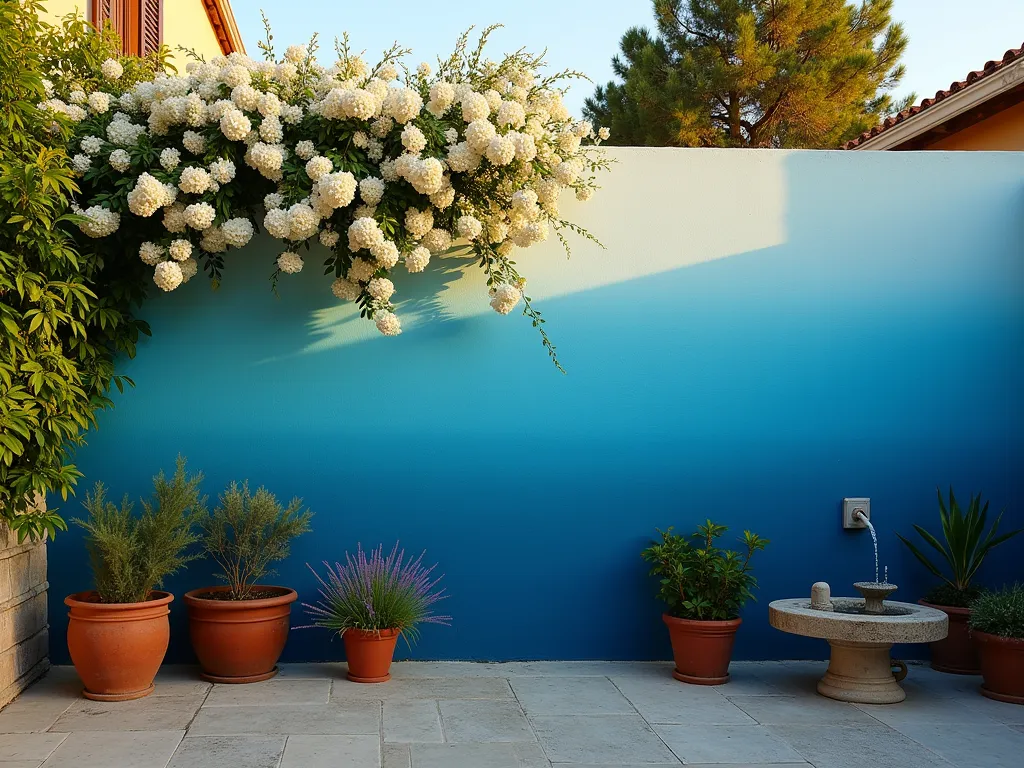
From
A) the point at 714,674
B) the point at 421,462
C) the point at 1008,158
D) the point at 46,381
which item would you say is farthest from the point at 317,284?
the point at 1008,158

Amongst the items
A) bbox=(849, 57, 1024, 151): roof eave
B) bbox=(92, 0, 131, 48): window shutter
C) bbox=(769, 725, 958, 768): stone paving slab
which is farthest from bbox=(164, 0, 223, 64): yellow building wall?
bbox=(769, 725, 958, 768): stone paving slab

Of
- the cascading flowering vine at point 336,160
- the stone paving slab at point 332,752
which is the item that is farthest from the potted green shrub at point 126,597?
the cascading flowering vine at point 336,160

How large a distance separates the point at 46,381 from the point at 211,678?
5.81 ft

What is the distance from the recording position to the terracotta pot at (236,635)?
5328 millimetres

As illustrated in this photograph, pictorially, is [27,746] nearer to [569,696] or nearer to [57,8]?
[569,696]

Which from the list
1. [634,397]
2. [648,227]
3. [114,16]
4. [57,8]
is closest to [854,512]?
[634,397]

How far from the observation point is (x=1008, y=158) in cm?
642

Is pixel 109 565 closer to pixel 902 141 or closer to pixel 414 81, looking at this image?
pixel 414 81

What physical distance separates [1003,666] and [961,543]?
0.81 m

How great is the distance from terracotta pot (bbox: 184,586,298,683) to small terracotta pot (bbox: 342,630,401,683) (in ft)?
1.28

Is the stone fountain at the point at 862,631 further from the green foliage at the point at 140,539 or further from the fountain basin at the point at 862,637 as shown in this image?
the green foliage at the point at 140,539

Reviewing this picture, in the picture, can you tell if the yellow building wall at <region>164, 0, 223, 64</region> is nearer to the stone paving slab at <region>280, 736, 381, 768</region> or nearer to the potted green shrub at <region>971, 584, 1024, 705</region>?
the stone paving slab at <region>280, 736, 381, 768</region>

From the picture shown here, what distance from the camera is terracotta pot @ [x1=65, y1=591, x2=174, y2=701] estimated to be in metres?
5.00

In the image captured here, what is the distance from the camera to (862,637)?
16.9 ft
